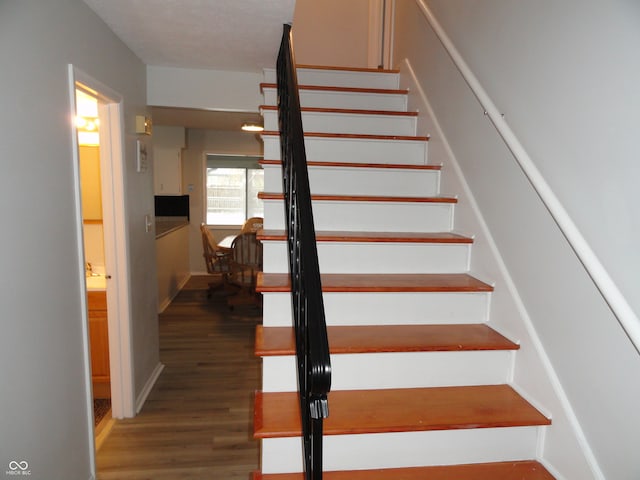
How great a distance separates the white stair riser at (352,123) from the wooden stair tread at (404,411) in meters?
1.84

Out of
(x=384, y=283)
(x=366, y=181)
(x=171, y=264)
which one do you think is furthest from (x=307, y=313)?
(x=171, y=264)

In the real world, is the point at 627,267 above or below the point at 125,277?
above

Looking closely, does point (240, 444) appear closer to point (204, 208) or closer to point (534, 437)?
point (534, 437)

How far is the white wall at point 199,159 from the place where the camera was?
22.8 feet

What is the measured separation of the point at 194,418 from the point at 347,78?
9.48 feet

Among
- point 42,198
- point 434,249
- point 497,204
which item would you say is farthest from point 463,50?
point 42,198

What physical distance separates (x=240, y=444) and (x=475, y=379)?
1591 millimetres

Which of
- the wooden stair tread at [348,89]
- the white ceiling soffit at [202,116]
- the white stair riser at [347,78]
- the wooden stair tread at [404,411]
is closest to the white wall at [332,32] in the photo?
the white ceiling soffit at [202,116]

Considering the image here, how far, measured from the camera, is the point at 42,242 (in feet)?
5.18

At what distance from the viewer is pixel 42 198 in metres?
1.58

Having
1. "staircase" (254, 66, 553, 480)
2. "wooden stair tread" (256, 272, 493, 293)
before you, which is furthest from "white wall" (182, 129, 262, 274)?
"wooden stair tread" (256, 272, 493, 293)

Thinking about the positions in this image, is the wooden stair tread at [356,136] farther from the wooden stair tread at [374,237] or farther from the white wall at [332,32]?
the white wall at [332,32]

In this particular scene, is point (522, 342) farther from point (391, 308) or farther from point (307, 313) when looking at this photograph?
point (307, 313)

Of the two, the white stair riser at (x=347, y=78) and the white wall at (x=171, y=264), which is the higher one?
the white stair riser at (x=347, y=78)
